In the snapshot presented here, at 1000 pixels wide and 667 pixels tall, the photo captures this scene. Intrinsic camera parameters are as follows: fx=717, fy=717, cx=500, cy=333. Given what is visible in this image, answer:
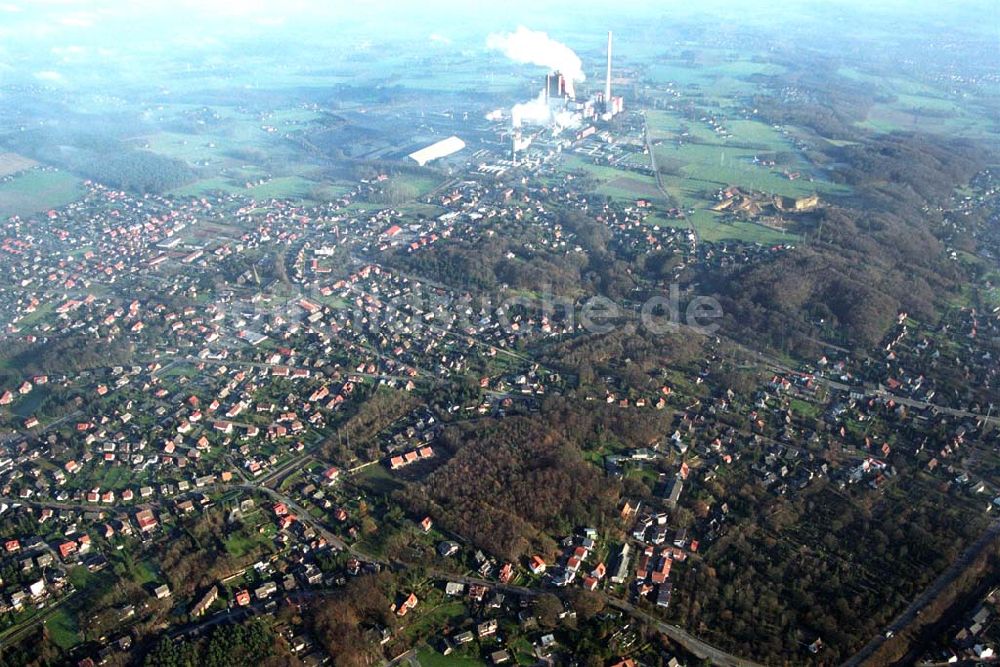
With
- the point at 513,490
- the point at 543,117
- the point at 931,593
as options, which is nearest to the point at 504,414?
the point at 513,490

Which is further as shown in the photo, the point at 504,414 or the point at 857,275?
the point at 857,275

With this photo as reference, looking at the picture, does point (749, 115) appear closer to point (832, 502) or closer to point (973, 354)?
point (973, 354)

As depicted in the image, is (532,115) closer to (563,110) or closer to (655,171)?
(563,110)

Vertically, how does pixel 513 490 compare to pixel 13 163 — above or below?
below

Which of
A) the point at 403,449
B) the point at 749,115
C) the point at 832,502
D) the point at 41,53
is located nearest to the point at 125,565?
the point at 403,449

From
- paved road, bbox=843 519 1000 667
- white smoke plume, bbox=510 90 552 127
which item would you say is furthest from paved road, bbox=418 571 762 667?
white smoke plume, bbox=510 90 552 127

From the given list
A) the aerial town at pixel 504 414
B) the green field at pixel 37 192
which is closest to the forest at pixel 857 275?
the aerial town at pixel 504 414
